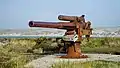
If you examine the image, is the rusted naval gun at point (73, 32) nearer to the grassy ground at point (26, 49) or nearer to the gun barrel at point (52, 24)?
the gun barrel at point (52, 24)

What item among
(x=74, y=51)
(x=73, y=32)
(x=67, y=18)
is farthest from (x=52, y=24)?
(x=74, y=51)

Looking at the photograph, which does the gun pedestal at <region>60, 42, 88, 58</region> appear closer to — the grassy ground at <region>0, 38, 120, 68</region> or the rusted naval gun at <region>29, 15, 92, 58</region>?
the rusted naval gun at <region>29, 15, 92, 58</region>

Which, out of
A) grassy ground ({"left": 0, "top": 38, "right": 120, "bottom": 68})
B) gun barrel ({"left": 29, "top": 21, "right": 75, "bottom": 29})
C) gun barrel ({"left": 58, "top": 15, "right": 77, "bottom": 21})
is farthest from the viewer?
gun barrel ({"left": 58, "top": 15, "right": 77, "bottom": 21})

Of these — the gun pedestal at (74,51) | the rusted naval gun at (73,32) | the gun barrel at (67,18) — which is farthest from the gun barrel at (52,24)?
the gun pedestal at (74,51)

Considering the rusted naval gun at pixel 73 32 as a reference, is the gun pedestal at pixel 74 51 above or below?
below

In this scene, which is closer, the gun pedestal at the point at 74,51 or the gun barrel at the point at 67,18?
the gun barrel at the point at 67,18

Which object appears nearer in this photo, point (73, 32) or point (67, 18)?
point (67, 18)

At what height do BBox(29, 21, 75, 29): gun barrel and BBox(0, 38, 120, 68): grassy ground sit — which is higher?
BBox(29, 21, 75, 29): gun barrel

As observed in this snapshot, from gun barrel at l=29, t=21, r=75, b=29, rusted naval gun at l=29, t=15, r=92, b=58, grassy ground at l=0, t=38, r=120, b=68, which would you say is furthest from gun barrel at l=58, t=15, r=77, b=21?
grassy ground at l=0, t=38, r=120, b=68

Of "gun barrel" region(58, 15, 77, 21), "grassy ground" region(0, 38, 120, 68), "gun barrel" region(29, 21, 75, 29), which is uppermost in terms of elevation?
"gun barrel" region(58, 15, 77, 21)

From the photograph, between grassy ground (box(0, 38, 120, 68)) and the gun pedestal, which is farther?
the gun pedestal

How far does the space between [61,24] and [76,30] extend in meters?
1.05

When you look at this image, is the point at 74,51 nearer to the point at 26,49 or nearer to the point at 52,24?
the point at 52,24

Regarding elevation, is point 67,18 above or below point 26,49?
above
